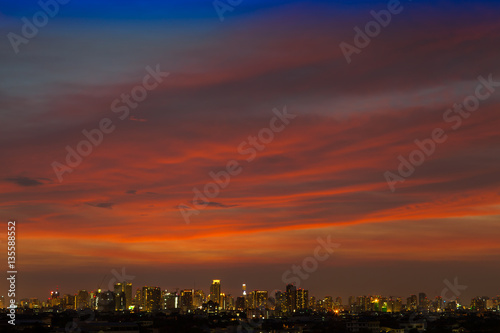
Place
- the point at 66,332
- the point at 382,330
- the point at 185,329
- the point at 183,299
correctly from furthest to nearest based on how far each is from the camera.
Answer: the point at 183,299 < the point at 382,330 < the point at 185,329 < the point at 66,332

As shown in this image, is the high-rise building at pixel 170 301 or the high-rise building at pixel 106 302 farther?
the high-rise building at pixel 170 301

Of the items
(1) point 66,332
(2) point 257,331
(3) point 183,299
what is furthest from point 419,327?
(3) point 183,299

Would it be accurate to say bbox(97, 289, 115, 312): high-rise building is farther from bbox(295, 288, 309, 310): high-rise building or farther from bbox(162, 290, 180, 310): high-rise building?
bbox(295, 288, 309, 310): high-rise building

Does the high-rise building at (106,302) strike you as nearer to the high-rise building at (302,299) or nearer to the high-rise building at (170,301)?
the high-rise building at (170,301)

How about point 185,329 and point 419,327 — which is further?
point 419,327

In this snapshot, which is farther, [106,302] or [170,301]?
[170,301]

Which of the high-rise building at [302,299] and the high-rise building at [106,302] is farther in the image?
the high-rise building at [302,299]

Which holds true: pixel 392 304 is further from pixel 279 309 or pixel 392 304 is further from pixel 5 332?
pixel 5 332

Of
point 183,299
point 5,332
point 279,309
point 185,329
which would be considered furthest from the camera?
point 183,299

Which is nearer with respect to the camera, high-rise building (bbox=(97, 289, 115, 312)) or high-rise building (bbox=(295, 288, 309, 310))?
high-rise building (bbox=(97, 289, 115, 312))

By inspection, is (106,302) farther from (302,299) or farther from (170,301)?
(302,299)
